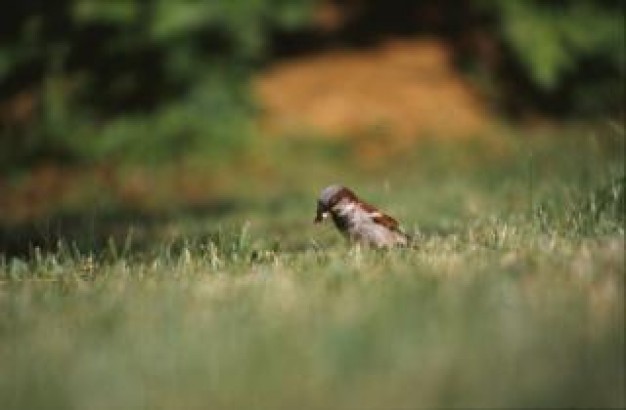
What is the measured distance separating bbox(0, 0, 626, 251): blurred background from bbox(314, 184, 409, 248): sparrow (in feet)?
17.1

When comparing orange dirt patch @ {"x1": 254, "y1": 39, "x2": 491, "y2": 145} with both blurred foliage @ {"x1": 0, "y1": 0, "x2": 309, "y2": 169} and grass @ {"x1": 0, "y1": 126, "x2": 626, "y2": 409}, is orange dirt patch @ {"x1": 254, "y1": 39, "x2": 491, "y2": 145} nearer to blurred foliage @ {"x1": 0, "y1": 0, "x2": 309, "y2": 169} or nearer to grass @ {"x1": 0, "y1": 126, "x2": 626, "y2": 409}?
blurred foliage @ {"x1": 0, "y1": 0, "x2": 309, "y2": 169}

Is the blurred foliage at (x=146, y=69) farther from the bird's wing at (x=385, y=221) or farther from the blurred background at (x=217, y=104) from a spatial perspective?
the bird's wing at (x=385, y=221)

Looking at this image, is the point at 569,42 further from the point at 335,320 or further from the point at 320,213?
the point at 335,320

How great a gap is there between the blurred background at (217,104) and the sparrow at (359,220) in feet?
17.1

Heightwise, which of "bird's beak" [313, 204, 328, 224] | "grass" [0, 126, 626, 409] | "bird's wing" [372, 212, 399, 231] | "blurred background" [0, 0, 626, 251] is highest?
"blurred background" [0, 0, 626, 251]

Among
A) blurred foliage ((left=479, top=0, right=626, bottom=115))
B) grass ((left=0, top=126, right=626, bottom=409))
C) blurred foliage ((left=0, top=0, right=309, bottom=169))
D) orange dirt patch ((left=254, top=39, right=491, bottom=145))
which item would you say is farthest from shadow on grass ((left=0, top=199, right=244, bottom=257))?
blurred foliage ((left=479, top=0, right=626, bottom=115))

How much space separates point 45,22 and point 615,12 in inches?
240

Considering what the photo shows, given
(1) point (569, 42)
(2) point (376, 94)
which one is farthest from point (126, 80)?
(1) point (569, 42)

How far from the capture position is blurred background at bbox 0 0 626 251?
12.9 m

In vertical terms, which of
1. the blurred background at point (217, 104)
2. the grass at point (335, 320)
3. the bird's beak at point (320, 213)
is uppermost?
the blurred background at point (217, 104)

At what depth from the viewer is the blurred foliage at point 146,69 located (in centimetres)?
1312

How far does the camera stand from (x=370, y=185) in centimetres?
1180

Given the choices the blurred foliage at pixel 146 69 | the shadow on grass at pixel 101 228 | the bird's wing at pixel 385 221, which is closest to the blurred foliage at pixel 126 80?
the blurred foliage at pixel 146 69

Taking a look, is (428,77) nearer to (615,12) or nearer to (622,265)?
(615,12)
